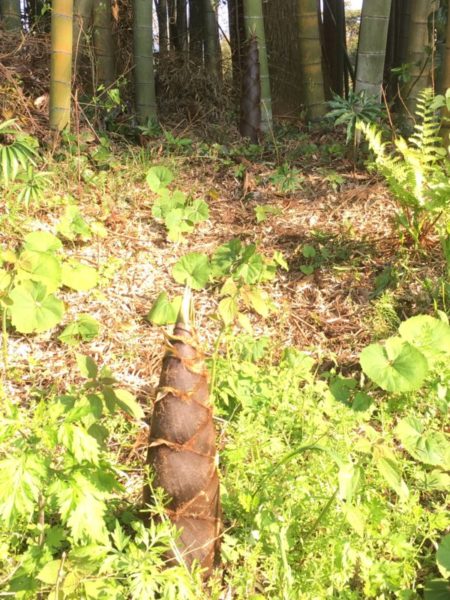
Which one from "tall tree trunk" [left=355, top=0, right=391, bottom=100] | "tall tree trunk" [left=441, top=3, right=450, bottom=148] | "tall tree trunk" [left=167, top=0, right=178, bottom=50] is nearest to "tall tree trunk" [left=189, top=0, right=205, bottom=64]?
"tall tree trunk" [left=167, top=0, right=178, bottom=50]

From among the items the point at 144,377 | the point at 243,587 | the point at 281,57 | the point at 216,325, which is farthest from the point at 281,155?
the point at 243,587

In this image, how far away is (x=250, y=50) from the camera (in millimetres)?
4441

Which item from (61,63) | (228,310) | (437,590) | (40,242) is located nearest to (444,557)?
(437,590)

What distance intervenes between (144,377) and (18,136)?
1932 millimetres

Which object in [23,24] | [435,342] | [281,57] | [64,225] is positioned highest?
[23,24]

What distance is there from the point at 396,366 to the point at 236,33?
4475 mm

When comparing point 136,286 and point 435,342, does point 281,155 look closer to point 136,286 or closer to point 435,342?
point 136,286

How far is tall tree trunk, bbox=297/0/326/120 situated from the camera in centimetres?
469

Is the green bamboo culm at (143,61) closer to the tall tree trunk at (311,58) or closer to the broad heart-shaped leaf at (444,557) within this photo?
the tall tree trunk at (311,58)

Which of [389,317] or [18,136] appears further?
[18,136]

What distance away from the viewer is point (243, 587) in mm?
1466

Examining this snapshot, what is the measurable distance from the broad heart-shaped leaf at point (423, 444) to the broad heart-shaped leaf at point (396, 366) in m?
0.18

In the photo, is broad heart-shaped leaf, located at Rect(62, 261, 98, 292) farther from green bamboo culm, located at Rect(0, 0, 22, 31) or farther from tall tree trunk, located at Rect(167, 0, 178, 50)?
tall tree trunk, located at Rect(167, 0, 178, 50)

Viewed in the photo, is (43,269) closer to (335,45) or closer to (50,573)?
(50,573)
